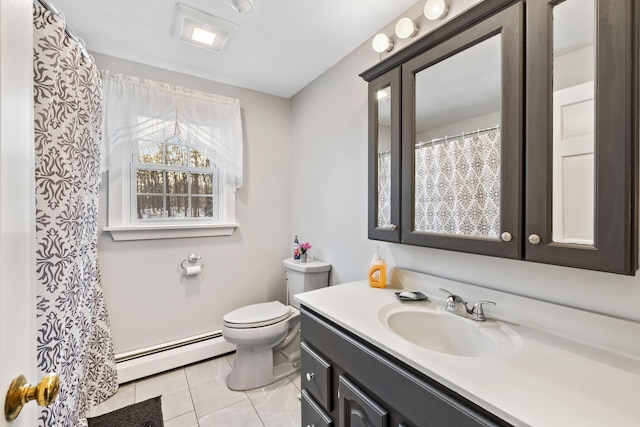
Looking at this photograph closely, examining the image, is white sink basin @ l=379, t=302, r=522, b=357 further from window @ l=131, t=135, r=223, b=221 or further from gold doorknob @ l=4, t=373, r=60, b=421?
window @ l=131, t=135, r=223, b=221

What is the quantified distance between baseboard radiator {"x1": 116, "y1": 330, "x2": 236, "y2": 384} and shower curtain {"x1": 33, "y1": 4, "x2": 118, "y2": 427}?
1.59ft

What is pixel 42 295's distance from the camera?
36.3 inches

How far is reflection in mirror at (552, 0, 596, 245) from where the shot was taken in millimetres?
796

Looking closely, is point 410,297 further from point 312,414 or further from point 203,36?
point 203,36

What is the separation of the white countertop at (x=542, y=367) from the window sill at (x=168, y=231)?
1.48 metres

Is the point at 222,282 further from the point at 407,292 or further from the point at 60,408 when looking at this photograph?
the point at 407,292

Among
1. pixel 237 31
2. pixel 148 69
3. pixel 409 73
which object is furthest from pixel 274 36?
pixel 148 69

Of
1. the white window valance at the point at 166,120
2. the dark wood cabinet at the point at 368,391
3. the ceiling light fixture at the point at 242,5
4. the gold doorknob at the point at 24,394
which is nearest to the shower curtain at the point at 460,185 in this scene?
the dark wood cabinet at the point at 368,391

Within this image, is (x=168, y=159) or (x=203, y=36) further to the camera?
(x=168, y=159)

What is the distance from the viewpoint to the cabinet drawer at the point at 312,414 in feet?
3.74

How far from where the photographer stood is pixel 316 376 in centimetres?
119

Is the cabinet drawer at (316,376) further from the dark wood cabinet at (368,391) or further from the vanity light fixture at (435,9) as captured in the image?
the vanity light fixture at (435,9)

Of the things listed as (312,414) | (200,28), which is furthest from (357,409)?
(200,28)

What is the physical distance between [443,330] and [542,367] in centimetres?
40
